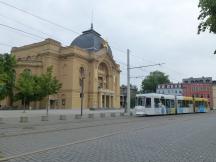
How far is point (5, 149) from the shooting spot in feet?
33.4

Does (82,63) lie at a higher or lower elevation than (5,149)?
higher

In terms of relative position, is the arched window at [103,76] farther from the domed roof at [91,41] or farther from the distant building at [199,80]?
the distant building at [199,80]

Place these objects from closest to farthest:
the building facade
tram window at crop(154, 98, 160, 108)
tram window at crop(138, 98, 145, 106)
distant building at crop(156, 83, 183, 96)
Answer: tram window at crop(138, 98, 145, 106) → tram window at crop(154, 98, 160, 108) → the building facade → distant building at crop(156, 83, 183, 96)

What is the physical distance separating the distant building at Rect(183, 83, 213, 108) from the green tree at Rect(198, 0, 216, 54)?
117 metres

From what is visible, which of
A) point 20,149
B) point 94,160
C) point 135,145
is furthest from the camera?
point 135,145

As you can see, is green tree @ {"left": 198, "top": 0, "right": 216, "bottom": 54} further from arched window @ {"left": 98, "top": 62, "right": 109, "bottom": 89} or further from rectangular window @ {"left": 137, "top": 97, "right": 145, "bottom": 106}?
arched window @ {"left": 98, "top": 62, "right": 109, "bottom": 89}

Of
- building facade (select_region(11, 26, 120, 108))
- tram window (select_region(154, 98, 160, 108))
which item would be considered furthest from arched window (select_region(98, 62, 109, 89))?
tram window (select_region(154, 98, 160, 108))

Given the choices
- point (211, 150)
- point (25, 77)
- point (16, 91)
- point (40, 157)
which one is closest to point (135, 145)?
point (211, 150)

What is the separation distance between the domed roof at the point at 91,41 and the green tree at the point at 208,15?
229 ft

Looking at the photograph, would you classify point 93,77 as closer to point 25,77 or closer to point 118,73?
point 118,73

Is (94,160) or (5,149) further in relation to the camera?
(5,149)

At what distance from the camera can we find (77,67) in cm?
7600

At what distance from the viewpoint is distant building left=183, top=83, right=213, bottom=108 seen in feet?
412

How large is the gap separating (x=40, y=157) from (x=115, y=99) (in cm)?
7958
